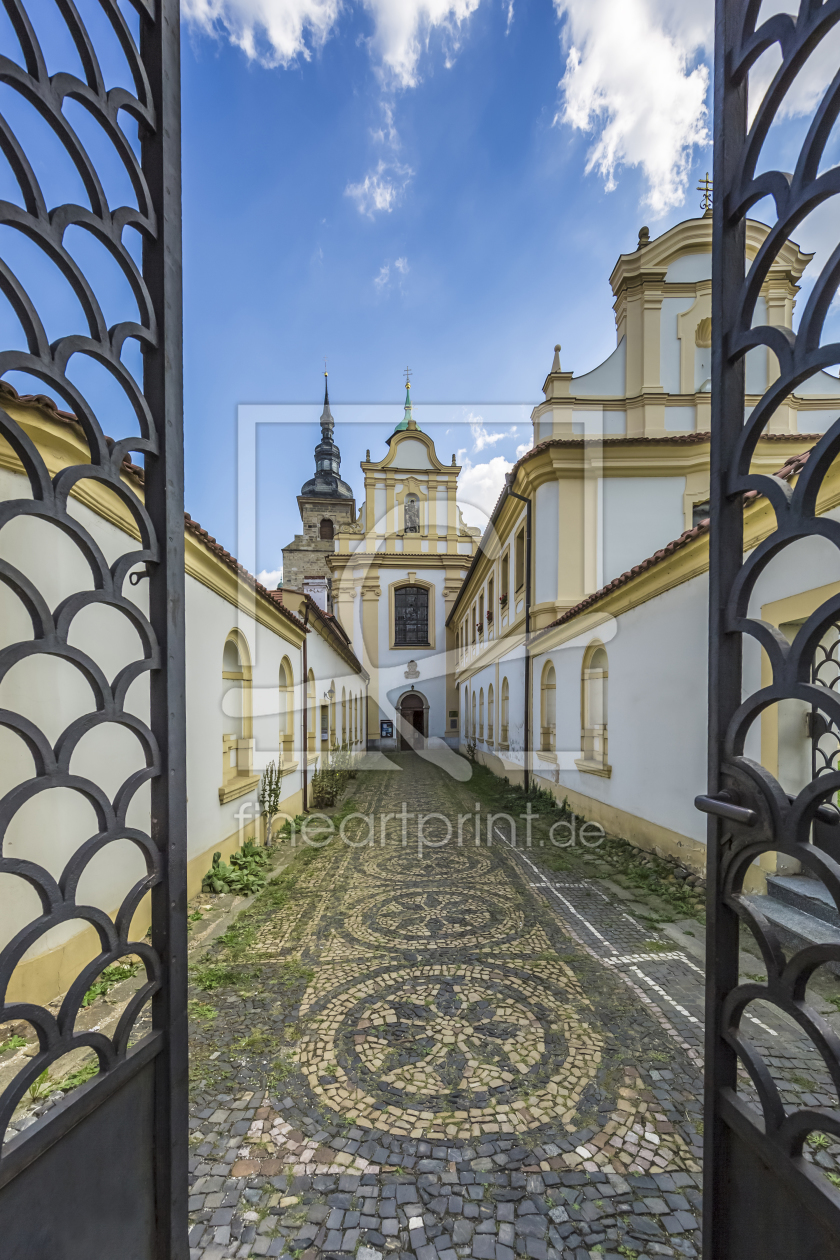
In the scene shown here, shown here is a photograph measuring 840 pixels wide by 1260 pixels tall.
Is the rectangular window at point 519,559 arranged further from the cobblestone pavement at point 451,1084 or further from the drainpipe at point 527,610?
the cobblestone pavement at point 451,1084

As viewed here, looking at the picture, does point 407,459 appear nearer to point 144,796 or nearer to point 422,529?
point 422,529

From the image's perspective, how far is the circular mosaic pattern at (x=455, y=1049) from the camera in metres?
2.63

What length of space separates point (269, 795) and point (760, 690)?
740cm

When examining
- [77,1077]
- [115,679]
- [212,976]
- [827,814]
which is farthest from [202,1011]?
[827,814]

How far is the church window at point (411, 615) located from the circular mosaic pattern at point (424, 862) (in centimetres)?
1840

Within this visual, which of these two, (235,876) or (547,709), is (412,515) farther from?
(235,876)

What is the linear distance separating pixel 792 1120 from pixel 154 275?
8.68 ft

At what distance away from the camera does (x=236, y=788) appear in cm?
669

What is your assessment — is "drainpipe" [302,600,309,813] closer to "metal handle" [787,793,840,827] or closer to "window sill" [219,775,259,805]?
"window sill" [219,775,259,805]

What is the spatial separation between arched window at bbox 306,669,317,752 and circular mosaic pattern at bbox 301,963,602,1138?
7665 mm

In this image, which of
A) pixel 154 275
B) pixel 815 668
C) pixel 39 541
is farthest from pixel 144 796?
pixel 815 668

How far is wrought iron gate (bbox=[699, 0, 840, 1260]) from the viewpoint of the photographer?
112 centimetres

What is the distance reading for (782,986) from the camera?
1.19 meters

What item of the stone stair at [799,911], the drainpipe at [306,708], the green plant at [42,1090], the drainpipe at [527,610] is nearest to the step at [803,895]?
the stone stair at [799,911]
